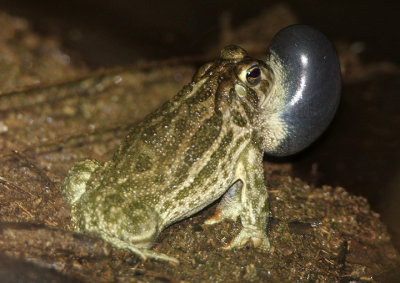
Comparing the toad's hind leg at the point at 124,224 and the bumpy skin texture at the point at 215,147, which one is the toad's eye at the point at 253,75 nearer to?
the bumpy skin texture at the point at 215,147

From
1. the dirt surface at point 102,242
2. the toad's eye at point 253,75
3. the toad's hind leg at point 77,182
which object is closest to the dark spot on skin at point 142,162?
the toad's hind leg at point 77,182

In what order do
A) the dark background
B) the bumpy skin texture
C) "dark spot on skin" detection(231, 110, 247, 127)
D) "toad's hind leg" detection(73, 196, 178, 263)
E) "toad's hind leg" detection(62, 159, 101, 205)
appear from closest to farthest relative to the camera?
"toad's hind leg" detection(73, 196, 178, 263), the bumpy skin texture, "toad's hind leg" detection(62, 159, 101, 205), "dark spot on skin" detection(231, 110, 247, 127), the dark background

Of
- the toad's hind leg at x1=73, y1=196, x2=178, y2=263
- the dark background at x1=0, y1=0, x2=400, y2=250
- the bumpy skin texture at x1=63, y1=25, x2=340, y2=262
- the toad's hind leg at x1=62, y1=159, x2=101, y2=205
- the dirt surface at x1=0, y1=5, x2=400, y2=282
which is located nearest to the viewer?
the dirt surface at x1=0, y1=5, x2=400, y2=282

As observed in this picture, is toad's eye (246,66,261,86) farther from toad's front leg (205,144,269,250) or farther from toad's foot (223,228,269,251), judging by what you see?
toad's foot (223,228,269,251)

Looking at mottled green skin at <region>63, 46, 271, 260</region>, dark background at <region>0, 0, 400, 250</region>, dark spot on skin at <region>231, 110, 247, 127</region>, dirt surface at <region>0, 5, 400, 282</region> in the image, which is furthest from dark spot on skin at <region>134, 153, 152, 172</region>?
dark background at <region>0, 0, 400, 250</region>

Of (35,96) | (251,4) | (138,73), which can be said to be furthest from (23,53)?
(251,4)

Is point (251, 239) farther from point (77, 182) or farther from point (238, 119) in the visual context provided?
point (77, 182)

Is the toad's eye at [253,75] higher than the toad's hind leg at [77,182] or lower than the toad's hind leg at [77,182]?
higher
